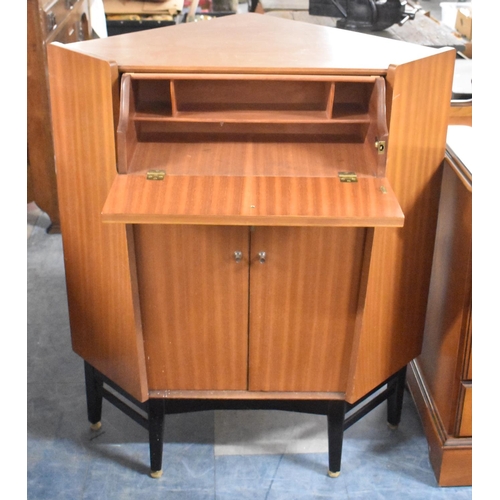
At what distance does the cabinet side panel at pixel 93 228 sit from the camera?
171cm

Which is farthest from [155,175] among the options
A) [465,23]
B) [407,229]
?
[465,23]

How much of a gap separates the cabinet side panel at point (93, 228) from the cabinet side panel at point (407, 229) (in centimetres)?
72

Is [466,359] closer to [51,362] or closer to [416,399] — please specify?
[416,399]

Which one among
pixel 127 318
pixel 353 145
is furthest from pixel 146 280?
pixel 353 145

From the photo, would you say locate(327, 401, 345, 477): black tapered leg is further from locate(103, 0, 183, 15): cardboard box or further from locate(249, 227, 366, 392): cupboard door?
locate(103, 0, 183, 15): cardboard box

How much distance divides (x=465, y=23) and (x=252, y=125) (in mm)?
3418

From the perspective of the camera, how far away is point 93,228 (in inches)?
74.7

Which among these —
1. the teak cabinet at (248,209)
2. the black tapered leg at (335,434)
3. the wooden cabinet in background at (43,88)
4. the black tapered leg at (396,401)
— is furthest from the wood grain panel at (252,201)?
the wooden cabinet in background at (43,88)

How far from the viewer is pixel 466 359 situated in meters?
2.04

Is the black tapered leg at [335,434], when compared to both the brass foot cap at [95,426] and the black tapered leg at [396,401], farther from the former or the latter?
the brass foot cap at [95,426]

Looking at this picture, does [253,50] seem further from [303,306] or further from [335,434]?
[335,434]

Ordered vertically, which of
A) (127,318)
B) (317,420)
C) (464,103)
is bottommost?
(317,420)

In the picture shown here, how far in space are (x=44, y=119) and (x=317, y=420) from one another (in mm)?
2198

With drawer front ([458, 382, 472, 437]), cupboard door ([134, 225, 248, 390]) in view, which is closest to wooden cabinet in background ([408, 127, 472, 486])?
drawer front ([458, 382, 472, 437])
